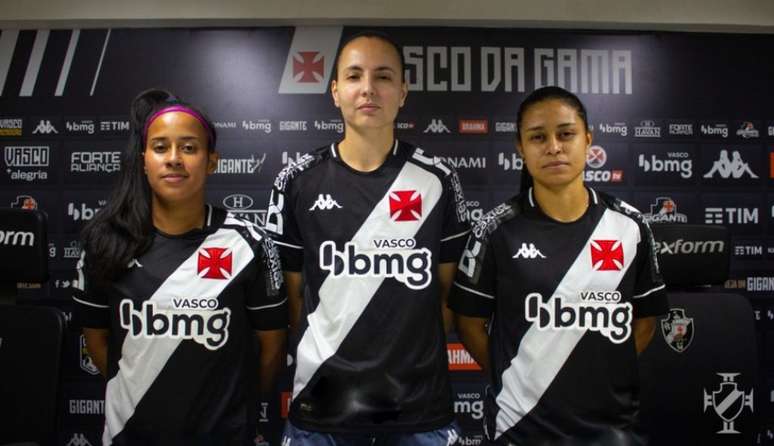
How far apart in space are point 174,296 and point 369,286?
52 cm

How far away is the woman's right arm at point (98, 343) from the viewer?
5.35ft

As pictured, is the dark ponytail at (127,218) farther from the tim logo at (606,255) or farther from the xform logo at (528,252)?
the tim logo at (606,255)

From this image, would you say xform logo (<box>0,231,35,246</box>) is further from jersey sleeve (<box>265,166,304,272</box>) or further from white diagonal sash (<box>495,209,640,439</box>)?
white diagonal sash (<box>495,209,640,439</box>)

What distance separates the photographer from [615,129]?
10.4ft

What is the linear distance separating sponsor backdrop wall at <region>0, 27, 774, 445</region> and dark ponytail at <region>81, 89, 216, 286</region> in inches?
56.4

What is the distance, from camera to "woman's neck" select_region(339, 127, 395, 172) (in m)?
A: 1.55

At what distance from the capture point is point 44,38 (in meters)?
3.14

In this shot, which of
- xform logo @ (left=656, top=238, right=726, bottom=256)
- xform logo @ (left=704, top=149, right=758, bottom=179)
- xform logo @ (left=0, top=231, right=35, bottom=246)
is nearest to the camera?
xform logo @ (left=0, top=231, right=35, bottom=246)

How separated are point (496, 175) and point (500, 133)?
23cm

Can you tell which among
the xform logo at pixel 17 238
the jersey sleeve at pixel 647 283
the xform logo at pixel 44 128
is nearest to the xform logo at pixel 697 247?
the jersey sleeve at pixel 647 283

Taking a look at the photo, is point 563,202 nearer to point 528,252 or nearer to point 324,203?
point 528,252

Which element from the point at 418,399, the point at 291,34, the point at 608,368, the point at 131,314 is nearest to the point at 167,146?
the point at 131,314

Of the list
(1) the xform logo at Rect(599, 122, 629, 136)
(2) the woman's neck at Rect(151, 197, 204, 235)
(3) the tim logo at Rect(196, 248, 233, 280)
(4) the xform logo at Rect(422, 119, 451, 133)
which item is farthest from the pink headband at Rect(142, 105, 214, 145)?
(1) the xform logo at Rect(599, 122, 629, 136)

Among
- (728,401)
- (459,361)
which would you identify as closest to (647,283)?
(728,401)
